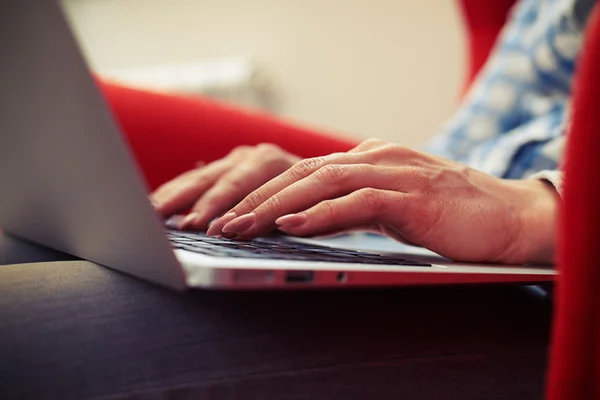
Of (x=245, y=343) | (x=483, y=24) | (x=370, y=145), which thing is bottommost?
(x=245, y=343)

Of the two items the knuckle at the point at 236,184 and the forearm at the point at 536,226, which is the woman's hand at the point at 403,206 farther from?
the knuckle at the point at 236,184

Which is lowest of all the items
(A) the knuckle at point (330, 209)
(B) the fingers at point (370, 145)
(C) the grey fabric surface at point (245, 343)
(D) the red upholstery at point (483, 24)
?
(C) the grey fabric surface at point (245, 343)

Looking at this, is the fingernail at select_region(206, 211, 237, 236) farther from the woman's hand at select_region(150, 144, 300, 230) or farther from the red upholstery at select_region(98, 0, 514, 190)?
the red upholstery at select_region(98, 0, 514, 190)

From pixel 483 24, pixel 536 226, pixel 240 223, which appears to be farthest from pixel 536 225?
pixel 483 24

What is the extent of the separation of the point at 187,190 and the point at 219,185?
0.15 feet

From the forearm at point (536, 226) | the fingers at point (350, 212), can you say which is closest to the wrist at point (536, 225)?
the forearm at point (536, 226)

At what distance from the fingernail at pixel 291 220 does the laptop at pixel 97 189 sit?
3 cm

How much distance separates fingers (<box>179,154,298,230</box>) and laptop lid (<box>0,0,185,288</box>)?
177 millimetres

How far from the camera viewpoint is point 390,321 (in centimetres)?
40

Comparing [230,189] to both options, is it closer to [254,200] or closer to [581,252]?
[254,200]

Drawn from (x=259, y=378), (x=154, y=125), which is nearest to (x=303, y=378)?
(x=259, y=378)

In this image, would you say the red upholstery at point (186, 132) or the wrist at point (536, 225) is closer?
the wrist at point (536, 225)

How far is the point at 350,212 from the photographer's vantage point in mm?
417

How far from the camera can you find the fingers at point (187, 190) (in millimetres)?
617
